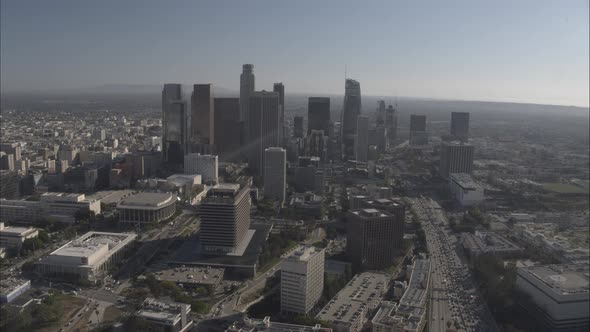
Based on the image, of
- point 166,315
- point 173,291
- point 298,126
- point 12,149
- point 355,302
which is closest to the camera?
point 166,315

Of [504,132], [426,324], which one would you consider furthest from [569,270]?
[504,132]

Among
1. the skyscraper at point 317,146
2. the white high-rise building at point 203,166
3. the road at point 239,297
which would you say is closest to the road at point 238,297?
the road at point 239,297

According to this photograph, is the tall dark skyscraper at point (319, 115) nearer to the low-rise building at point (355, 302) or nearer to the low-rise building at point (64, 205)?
the low-rise building at point (64, 205)

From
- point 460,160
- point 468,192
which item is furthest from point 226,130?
point 468,192

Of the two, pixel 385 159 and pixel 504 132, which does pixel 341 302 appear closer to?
pixel 385 159

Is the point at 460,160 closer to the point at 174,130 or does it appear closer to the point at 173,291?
the point at 174,130

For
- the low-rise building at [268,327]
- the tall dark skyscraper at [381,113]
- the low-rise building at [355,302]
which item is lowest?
the low-rise building at [355,302]

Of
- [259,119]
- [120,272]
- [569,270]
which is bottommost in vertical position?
[120,272]
